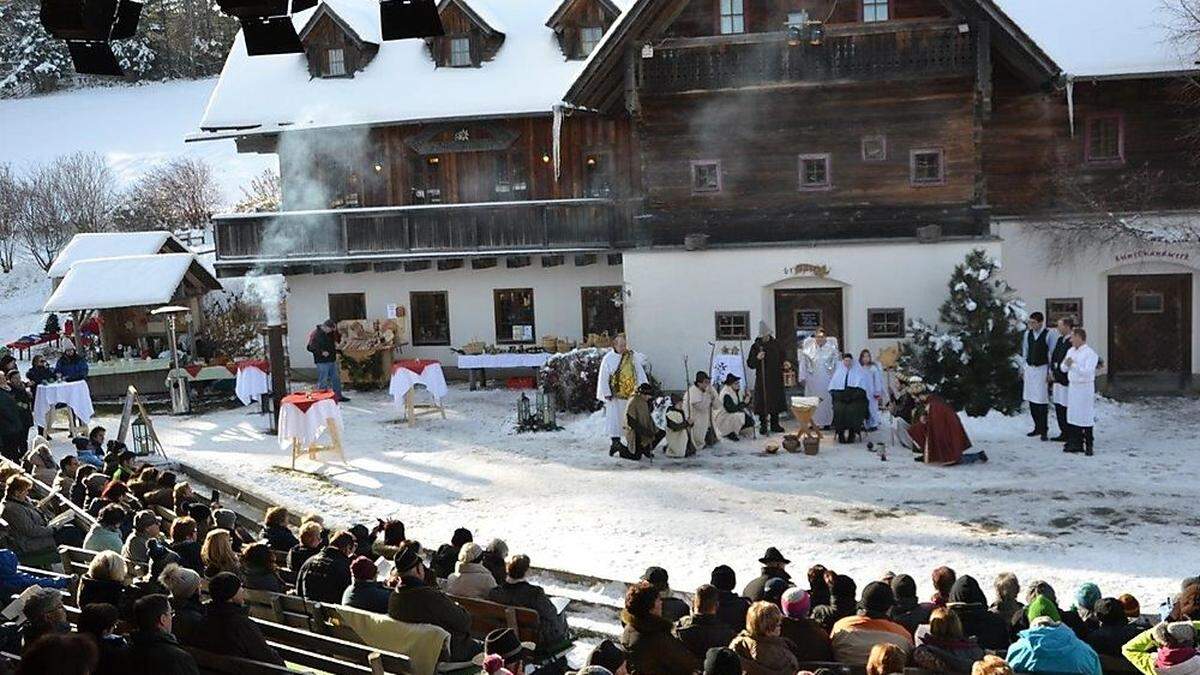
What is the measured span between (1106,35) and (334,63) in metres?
17.1

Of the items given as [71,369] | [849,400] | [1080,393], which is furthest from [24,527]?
[1080,393]

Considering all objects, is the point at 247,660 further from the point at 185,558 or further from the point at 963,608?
the point at 963,608

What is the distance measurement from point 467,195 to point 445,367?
156 inches

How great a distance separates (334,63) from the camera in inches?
1122

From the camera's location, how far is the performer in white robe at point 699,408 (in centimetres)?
1753

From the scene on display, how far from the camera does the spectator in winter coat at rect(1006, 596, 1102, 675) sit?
678 centimetres

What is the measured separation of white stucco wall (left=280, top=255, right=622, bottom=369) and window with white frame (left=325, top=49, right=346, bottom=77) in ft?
16.3

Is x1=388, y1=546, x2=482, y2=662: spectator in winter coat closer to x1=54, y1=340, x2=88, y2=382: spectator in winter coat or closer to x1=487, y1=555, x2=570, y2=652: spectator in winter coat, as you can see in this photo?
x1=487, y1=555, x2=570, y2=652: spectator in winter coat

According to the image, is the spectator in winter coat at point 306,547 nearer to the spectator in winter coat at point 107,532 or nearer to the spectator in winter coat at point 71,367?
the spectator in winter coat at point 107,532

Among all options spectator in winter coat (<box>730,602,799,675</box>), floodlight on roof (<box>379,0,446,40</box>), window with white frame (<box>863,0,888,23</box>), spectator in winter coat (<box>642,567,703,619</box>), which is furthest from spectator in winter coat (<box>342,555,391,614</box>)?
window with white frame (<box>863,0,888,23</box>)

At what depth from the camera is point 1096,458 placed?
16297mm

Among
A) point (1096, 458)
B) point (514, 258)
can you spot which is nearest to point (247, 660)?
point (1096, 458)

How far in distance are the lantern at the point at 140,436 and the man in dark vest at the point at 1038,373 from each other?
13565 mm

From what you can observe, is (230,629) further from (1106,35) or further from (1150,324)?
(1106,35)
